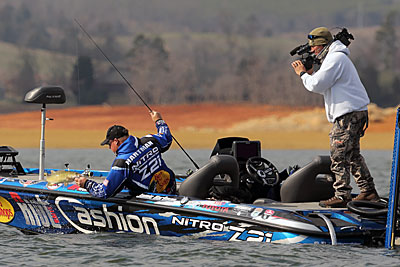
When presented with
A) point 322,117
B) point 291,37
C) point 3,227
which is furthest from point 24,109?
point 3,227

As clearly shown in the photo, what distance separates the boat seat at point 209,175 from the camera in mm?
7488

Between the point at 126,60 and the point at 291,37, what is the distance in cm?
2466

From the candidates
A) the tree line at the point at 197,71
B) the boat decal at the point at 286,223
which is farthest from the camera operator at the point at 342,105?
the tree line at the point at 197,71

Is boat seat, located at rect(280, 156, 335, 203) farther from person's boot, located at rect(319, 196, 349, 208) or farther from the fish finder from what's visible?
the fish finder

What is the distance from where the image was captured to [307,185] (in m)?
7.79

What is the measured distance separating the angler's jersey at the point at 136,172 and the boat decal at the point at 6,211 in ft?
4.66

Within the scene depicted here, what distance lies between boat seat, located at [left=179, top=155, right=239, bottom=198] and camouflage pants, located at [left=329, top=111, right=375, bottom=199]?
1029 millimetres

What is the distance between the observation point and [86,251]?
24.0ft

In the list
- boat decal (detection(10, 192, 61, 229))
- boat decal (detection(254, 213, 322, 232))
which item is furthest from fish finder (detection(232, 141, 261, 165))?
boat decal (detection(10, 192, 61, 229))

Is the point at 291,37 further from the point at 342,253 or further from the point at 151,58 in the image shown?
the point at 342,253

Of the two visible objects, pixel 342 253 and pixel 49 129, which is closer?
pixel 342 253

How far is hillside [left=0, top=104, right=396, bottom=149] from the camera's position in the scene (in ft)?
190

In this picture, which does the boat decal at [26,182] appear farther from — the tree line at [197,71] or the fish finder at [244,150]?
the tree line at [197,71]

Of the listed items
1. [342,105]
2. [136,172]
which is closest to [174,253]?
[136,172]
